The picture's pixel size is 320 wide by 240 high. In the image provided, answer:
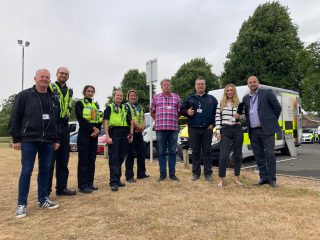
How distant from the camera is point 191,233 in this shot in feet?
12.1

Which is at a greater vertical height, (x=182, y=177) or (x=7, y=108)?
(x=7, y=108)

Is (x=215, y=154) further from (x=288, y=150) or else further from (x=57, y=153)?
(x=57, y=153)

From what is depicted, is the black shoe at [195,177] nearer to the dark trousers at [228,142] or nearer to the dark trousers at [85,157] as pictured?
the dark trousers at [228,142]

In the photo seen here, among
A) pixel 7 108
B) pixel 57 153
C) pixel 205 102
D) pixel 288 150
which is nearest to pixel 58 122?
pixel 57 153

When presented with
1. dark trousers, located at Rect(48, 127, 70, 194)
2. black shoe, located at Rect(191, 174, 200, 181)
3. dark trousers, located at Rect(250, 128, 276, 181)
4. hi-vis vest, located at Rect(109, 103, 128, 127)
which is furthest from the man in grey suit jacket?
dark trousers, located at Rect(48, 127, 70, 194)

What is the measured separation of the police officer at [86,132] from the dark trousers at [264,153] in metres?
2.95

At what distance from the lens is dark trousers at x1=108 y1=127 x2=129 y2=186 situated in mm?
6293

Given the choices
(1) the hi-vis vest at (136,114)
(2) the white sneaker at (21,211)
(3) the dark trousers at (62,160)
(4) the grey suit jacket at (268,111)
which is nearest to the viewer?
(2) the white sneaker at (21,211)

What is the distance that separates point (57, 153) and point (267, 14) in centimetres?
3242

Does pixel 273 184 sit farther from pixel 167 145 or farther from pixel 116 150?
pixel 116 150

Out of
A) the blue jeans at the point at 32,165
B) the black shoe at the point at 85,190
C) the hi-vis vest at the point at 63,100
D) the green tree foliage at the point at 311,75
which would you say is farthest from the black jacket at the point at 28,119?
the green tree foliage at the point at 311,75

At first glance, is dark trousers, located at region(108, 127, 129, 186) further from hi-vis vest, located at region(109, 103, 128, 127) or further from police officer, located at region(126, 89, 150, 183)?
police officer, located at region(126, 89, 150, 183)

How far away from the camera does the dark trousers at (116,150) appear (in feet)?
20.6

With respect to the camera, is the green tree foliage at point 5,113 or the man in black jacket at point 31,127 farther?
the green tree foliage at point 5,113
